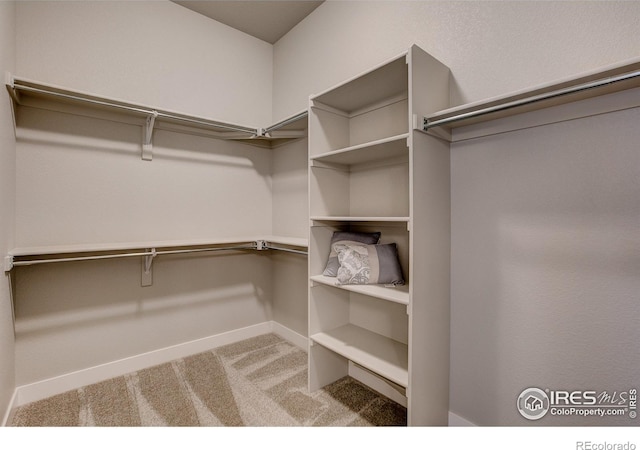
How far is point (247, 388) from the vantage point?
192 centimetres

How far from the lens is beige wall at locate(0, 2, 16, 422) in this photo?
1.45 m

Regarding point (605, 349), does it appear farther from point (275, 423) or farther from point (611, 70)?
point (275, 423)

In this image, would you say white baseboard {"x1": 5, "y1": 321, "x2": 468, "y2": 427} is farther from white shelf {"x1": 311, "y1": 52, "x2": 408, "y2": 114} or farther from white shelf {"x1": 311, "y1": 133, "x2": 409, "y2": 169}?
white shelf {"x1": 311, "y1": 52, "x2": 408, "y2": 114}

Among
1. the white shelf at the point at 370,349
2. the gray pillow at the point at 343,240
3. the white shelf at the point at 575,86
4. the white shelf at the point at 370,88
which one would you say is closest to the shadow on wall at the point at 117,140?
the white shelf at the point at 370,88

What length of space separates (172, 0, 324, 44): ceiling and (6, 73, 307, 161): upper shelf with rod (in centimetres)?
98

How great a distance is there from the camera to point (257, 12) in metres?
2.43

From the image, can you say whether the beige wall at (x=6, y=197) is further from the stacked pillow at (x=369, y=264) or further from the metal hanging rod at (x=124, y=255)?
the stacked pillow at (x=369, y=264)

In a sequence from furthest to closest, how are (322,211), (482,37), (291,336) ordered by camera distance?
(291,336)
(322,211)
(482,37)

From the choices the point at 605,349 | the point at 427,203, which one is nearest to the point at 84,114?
the point at 427,203

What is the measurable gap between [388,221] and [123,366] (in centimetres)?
220

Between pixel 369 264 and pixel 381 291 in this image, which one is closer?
pixel 381 291

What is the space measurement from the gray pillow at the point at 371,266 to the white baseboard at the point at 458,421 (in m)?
0.78

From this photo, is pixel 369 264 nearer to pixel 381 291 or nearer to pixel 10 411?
pixel 381 291

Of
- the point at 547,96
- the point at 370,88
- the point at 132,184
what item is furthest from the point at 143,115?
the point at 547,96
